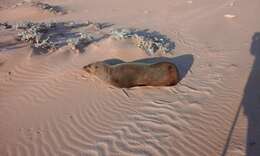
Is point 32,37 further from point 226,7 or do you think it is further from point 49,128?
point 226,7

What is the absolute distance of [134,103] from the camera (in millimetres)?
6566

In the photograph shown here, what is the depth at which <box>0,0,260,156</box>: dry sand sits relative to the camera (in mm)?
5461

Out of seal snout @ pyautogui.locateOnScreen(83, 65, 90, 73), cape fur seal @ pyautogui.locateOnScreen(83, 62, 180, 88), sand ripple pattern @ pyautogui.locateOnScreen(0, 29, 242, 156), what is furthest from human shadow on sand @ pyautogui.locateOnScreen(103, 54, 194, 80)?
cape fur seal @ pyautogui.locateOnScreen(83, 62, 180, 88)

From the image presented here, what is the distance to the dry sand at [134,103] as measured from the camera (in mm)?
5461

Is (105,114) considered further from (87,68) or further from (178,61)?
(178,61)

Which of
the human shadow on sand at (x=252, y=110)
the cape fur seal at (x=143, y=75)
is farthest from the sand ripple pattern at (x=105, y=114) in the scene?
the human shadow on sand at (x=252, y=110)

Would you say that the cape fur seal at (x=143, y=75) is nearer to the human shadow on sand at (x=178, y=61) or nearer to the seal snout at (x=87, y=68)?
the seal snout at (x=87, y=68)

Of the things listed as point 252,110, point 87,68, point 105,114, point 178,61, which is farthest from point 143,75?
point 252,110

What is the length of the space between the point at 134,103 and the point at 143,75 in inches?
27.5

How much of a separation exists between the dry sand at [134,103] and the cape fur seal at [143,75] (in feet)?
0.51

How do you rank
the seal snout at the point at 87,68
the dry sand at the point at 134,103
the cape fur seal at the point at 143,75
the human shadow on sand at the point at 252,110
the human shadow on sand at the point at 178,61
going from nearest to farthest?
the human shadow on sand at the point at 252,110
the dry sand at the point at 134,103
the cape fur seal at the point at 143,75
the seal snout at the point at 87,68
the human shadow on sand at the point at 178,61

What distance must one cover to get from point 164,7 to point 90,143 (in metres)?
8.94

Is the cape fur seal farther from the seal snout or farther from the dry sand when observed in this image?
the seal snout

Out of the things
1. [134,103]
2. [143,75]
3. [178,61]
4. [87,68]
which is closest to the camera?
[134,103]
